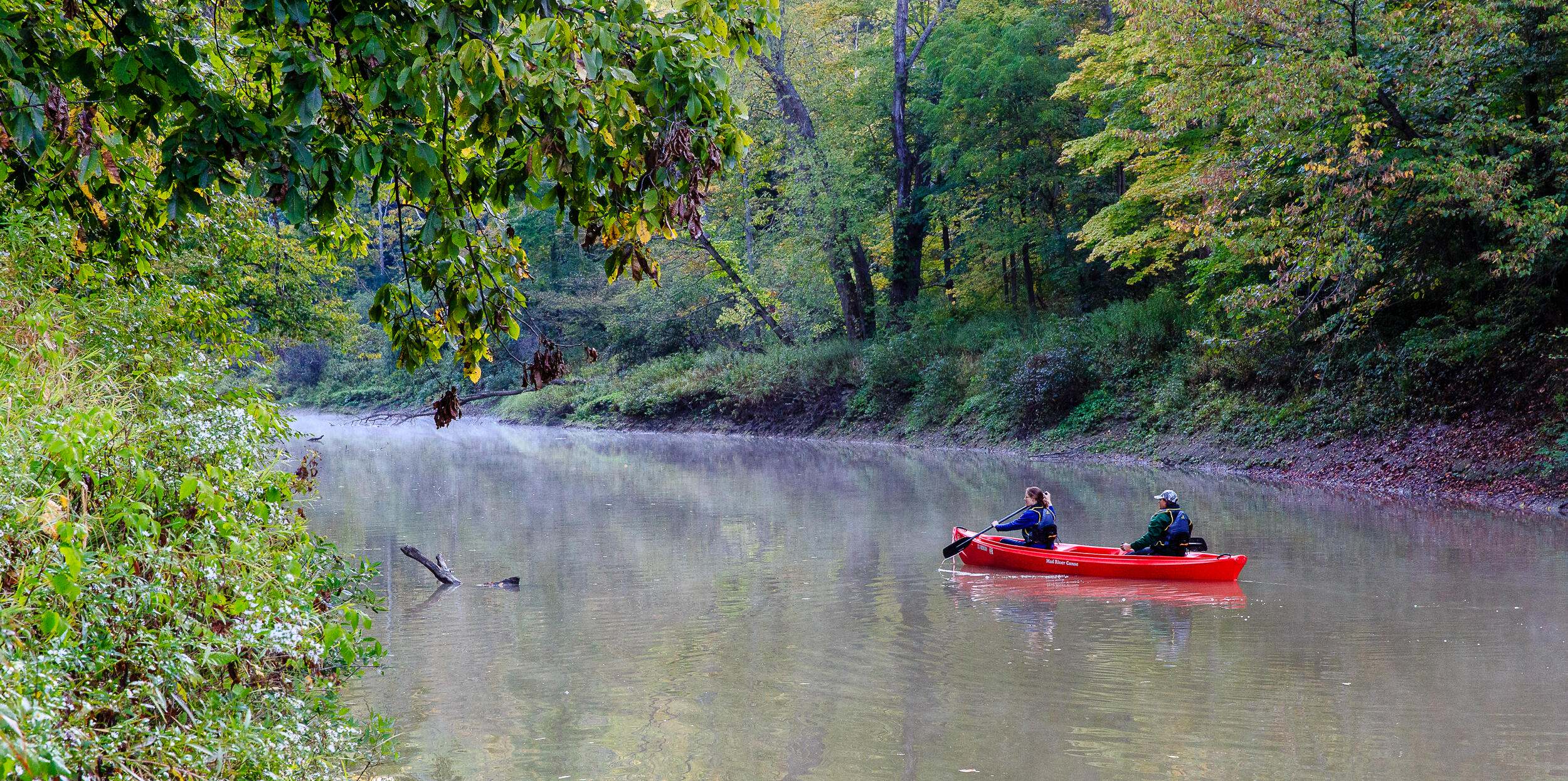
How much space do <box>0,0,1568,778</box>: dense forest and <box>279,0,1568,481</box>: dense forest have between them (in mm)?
96

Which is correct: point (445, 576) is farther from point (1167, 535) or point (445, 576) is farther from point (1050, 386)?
point (1050, 386)

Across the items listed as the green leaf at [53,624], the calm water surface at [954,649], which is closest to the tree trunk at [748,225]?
the calm water surface at [954,649]

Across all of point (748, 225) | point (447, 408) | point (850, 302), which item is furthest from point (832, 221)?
point (447, 408)

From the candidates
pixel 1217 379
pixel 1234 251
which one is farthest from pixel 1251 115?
pixel 1217 379

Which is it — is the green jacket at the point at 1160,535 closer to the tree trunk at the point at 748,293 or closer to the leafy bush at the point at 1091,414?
the leafy bush at the point at 1091,414

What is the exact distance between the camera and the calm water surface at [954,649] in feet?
21.3

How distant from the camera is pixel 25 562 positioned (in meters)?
3.94

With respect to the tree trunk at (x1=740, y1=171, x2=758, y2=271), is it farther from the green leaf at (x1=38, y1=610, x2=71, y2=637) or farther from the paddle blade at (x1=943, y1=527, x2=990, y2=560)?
the green leaf at (x1=38, y1=610, x2=71, y2=637)

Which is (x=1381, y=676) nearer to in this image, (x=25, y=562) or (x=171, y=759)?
(x=171, y=759)

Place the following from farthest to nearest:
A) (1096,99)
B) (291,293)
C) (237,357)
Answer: (1096,99)
(291,293)
(237,357)

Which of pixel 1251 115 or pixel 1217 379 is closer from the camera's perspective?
pixel 1251 115

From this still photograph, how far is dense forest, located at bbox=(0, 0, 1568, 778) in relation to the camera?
13.6 feet

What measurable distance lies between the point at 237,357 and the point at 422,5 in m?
5.14

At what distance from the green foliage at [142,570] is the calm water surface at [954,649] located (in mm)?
1479
